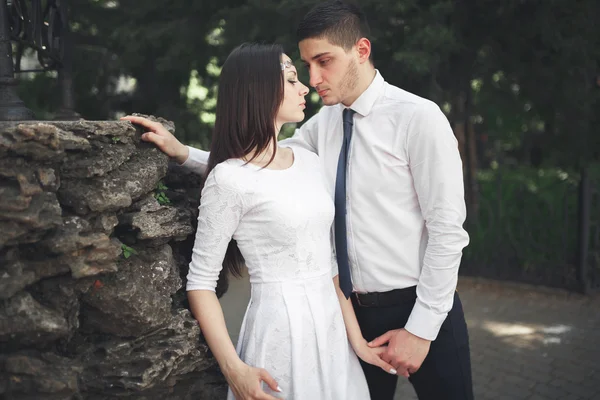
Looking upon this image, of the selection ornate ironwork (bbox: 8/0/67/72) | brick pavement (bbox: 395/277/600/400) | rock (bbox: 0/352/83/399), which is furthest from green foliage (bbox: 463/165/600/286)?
rock (bbox: 0/352/83/399)

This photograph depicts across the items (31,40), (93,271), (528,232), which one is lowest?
(528,232)

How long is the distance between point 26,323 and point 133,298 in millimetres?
401

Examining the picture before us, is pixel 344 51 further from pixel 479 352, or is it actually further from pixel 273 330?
pixel 479 352

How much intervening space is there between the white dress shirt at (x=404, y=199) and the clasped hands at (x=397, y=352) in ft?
0.20

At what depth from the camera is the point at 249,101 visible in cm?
257

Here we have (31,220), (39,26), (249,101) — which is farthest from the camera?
(39,26)

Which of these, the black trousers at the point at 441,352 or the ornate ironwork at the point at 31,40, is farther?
the ornate ironwork at the point at 31,40

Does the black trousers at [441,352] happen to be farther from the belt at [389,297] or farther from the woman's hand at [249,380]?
the woman's hand at [249,380]

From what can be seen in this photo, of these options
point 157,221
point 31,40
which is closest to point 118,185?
point 157,221

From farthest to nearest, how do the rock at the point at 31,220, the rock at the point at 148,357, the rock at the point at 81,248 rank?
the rock at the point at 148,357
the rock at the point at 81,248
the rock at the point at 31,220

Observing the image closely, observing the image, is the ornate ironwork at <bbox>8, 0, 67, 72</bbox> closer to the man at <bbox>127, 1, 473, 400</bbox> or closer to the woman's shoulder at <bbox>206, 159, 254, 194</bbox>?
the man at <bbox>127, 1, 473, 400</bbox>

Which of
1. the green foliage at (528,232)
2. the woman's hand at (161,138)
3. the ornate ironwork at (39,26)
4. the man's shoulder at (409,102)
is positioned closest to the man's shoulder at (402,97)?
the man's shoulder at (409,102)

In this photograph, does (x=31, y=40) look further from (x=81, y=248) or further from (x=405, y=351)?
(x=405, y=351)

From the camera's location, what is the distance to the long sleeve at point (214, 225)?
2.39 meters
